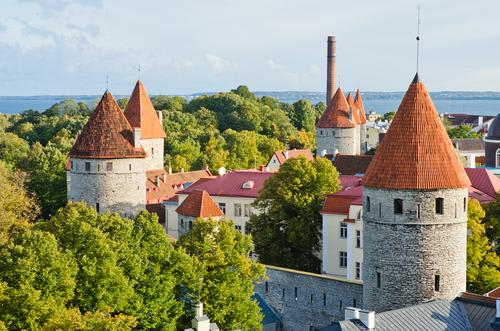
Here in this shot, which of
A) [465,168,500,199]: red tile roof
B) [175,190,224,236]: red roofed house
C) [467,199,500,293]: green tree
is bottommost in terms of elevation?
[467,199,500,293]: green tree

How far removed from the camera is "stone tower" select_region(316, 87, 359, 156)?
71.7 meters

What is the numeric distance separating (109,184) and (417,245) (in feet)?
59.3

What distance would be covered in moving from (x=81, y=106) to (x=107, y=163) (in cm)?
8571

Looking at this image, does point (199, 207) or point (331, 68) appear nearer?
point (199, 207)

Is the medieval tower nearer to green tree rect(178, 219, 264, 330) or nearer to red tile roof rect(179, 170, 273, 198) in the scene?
red tile roof rect(179, 170, 273, 198)

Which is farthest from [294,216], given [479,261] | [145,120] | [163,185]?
[163,185]

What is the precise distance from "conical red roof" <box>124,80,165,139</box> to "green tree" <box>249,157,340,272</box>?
15219 mm

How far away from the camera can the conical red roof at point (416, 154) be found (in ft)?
90.2

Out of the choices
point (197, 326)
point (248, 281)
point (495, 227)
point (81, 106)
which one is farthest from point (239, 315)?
point (81, 106)

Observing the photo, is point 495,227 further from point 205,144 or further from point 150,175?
point 205,144

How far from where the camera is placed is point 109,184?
41.0m

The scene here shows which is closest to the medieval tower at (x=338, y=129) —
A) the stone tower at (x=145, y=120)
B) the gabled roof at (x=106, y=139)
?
the stone tower at (x=145, y=120)

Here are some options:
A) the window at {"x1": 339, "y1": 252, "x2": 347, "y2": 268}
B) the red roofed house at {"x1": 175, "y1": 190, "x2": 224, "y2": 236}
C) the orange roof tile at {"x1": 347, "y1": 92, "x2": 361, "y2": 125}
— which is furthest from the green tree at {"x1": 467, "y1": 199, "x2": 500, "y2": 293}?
the orange roof tile at {"x1": 347, "y1": 92, "x2": 361, "y2": 125}

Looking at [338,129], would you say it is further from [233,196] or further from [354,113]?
[233,196]
